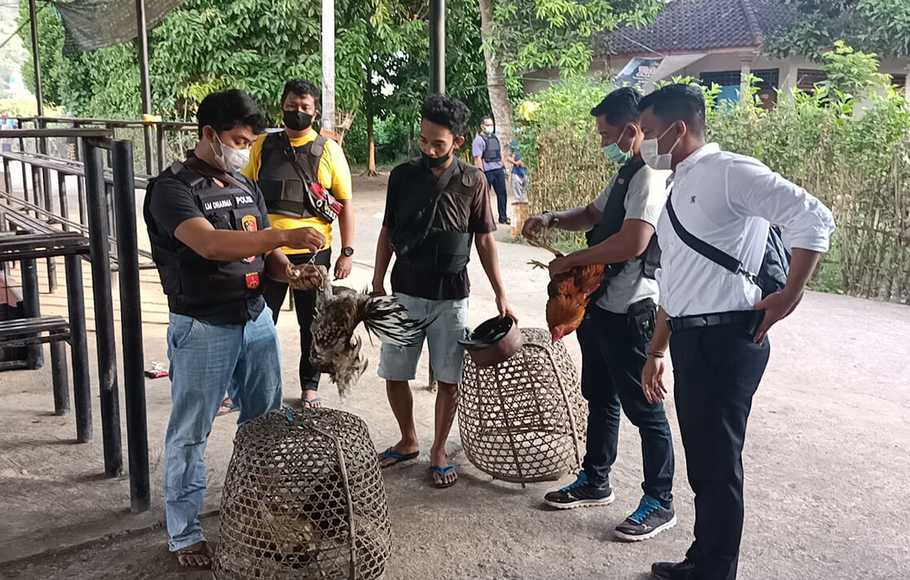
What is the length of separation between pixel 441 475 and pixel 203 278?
5.08ft

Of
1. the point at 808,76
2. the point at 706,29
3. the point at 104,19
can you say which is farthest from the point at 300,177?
the point at 706,29

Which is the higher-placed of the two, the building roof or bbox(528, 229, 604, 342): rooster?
the building roof

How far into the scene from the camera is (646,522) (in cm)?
343

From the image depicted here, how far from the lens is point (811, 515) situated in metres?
3.64

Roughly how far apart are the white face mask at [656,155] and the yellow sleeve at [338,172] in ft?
6.60

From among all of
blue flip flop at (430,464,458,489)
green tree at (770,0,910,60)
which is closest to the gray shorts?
blue flip flop at (430,464,458,489)

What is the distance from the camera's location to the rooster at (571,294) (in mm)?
3379

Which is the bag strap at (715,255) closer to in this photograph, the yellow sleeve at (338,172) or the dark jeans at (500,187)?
the yellow sleeve at (338,172)

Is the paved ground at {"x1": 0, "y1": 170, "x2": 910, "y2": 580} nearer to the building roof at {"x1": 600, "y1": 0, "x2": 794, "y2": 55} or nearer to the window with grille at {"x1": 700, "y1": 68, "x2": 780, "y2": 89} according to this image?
the building roof at {"x1": 600, "y1": 0, "x2": 794, "y2": 55}

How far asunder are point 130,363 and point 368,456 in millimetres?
1111

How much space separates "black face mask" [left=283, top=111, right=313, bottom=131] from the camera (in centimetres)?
438

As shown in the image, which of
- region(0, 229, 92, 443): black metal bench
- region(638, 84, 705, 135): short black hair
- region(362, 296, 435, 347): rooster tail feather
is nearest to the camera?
region(638, 84, 705, 135): short black hair

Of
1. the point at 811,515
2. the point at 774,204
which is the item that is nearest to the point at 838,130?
the point at 811,515

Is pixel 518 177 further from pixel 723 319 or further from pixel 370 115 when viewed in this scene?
pixel 723 319
